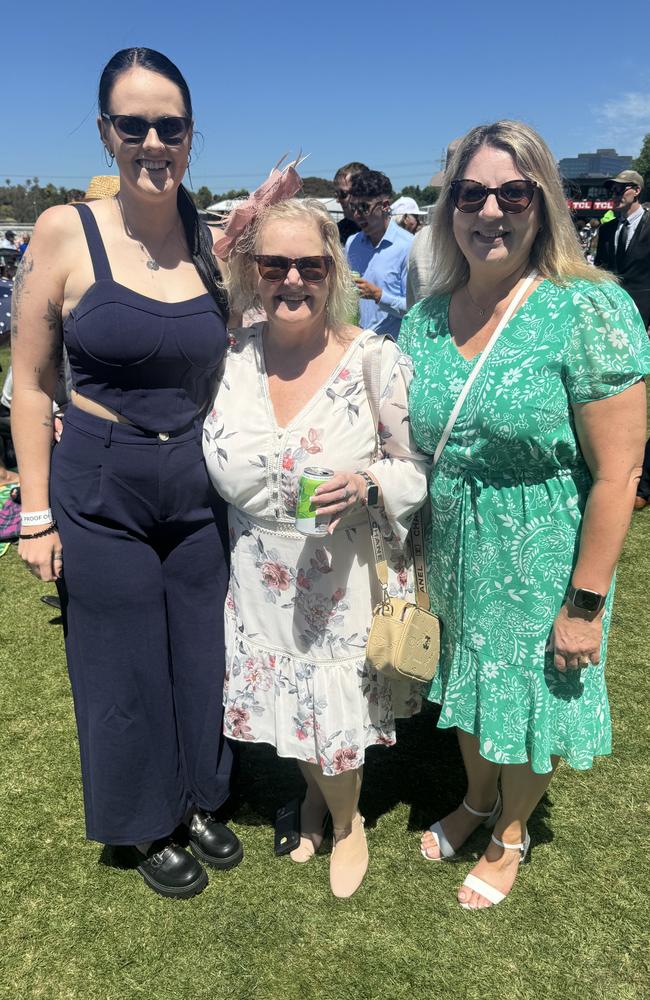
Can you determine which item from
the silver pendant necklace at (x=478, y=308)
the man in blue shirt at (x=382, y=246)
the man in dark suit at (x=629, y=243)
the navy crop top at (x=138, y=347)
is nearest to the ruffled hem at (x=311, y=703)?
the navy crop top at (x=138, y=347)

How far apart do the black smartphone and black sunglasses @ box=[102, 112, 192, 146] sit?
7.60 ft

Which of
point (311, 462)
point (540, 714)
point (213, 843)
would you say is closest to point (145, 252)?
point (311, 462)

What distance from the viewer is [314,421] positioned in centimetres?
197

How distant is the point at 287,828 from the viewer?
2.59 m

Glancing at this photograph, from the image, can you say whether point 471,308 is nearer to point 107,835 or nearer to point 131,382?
point 131,382

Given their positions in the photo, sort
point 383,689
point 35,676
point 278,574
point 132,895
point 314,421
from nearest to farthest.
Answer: point 314,421, point 278,574, point 383,689, point 132,895, point 35,676

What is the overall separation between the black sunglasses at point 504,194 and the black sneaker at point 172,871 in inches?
90.0

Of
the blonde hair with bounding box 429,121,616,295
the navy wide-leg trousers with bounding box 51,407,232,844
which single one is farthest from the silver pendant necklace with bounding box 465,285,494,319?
the navy wide-leg trousers with bounding box 51,407,232,844

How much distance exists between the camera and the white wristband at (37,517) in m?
2.10

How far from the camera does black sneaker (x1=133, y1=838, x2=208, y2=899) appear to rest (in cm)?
238

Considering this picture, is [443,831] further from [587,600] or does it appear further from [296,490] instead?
[296,490]

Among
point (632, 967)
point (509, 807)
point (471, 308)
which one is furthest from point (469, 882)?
point (471, 308)

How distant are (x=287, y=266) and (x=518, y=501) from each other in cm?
91

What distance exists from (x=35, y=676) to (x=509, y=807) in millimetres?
2533
